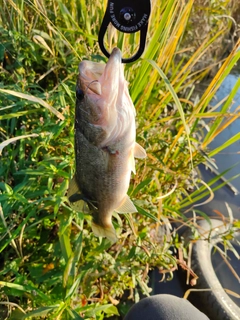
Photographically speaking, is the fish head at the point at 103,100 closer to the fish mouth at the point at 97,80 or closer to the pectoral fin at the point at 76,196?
the fish mouth at the point at 97,80

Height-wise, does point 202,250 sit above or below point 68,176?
below

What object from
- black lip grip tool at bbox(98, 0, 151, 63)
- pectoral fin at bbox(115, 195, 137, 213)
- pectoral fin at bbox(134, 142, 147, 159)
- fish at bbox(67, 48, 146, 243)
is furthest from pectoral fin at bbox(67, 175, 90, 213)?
black lip grip tool at bbox(98, 0, 151, 63)

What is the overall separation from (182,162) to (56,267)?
0.95 metres

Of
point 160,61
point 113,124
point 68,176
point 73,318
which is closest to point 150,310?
point 73,318

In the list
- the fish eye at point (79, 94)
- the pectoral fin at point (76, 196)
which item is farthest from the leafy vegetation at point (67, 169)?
the fish eye at point (79, 94)

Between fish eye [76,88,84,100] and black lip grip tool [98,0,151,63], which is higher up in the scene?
black lip grip tool [98,0,151,63]

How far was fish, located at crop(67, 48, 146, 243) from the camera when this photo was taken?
102 centimetres

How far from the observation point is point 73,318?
4.28ft

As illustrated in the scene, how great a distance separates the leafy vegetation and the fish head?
1.19 feet

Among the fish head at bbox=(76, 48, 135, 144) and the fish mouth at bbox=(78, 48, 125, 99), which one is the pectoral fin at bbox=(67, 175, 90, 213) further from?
the fish mouth at bbox=(78, 48, 125, 99)

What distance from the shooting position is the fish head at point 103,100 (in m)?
1.00

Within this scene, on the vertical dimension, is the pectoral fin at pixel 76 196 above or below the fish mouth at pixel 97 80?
below

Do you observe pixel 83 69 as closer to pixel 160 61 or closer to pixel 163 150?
pixel 160 61

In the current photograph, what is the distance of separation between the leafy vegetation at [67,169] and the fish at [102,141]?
283mm
